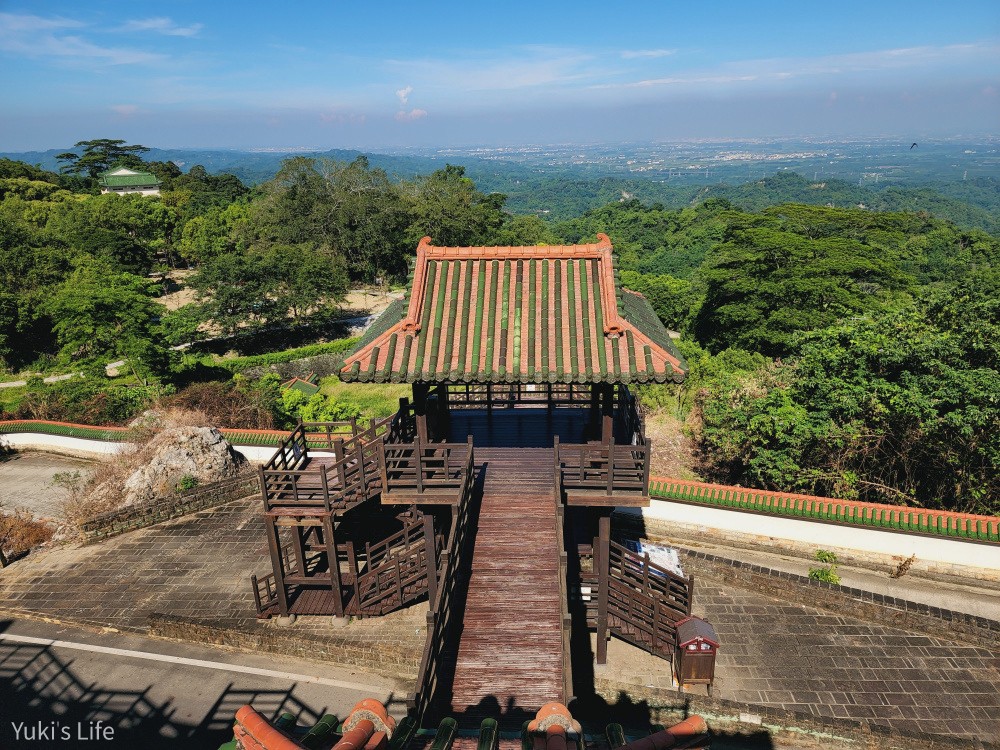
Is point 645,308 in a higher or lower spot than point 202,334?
higher

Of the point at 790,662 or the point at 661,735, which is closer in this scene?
the point at 661,735

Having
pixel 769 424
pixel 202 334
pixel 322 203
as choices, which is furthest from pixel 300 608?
pixel 322 203

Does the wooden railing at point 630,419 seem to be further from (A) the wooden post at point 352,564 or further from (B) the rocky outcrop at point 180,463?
(B) the rocky outcrop at point 180,463

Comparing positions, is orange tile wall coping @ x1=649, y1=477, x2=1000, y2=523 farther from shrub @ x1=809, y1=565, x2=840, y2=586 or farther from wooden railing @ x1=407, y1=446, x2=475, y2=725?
wooden railing @ x1=407, y1=446, x2=475, y2=725

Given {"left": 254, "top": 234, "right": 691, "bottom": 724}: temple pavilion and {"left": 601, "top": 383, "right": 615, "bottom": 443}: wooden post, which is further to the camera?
{"left": 601, "top": 383, "right": 615, "bottom": 443}: wooden post

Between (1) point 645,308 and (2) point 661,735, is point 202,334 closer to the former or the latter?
(1) point 645,308

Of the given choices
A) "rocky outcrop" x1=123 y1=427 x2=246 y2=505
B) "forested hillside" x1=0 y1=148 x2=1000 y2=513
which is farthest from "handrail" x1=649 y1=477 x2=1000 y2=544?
"rocky outcrop" x1=123 y1=427 x2=246 y2=505

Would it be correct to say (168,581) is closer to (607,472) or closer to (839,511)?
(607,472)

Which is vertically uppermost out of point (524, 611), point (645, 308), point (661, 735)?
point (645, 308)
